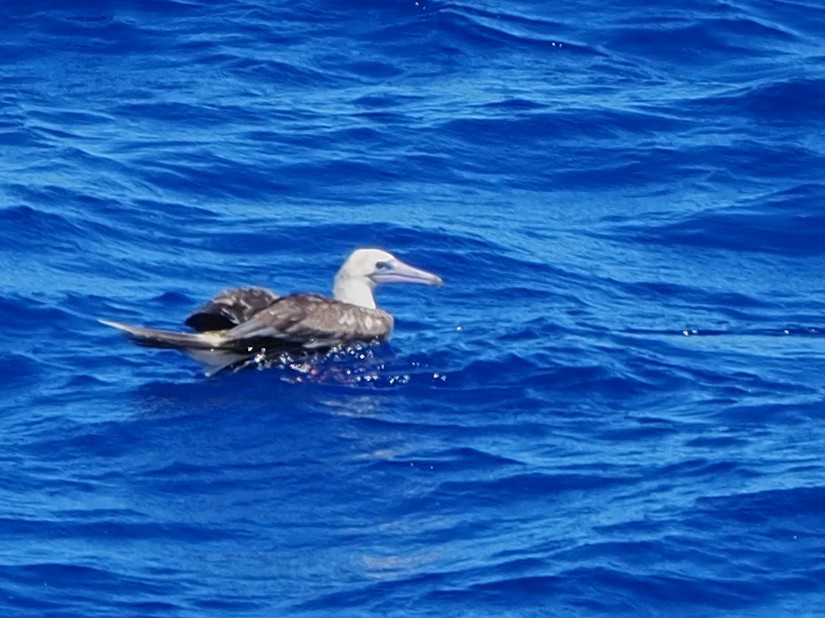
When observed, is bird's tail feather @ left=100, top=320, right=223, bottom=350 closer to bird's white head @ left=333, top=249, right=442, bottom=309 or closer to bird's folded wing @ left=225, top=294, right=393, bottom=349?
bird's folded wing @ left=225, top=294, right=393, bottom=349

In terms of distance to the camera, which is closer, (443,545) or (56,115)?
(443,545)

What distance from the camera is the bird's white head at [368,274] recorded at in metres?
15.6

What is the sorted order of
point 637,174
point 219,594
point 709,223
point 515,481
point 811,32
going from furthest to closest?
point 811,32 → point 637,174 → point 709,223 → point 515,481 → point 219,594

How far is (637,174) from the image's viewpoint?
19.0 meters

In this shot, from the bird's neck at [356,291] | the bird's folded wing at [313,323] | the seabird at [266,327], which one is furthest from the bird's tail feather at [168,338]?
the bird's neck at [356,291]

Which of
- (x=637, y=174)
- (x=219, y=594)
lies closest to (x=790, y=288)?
(x=637, y=174)

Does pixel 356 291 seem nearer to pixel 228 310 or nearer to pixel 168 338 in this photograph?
pixel 228 310

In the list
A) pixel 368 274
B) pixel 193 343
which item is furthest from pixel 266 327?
pixel 368 274

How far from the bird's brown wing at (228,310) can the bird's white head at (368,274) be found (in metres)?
0.88

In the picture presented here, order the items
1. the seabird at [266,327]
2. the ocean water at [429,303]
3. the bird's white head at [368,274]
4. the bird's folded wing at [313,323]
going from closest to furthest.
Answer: the ocean water at [429,303]
the seabird at [266,327]
the bird's folded wing at [313,323]
the bird's white head at [368,274]

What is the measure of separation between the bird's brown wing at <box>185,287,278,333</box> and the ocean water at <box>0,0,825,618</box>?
0.36 m

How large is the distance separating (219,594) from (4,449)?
2397 millimetres

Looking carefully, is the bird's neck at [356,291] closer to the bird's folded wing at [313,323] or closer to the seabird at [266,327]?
the seabird at [266,327]

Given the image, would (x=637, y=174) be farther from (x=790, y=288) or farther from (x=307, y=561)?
(x=307, y=561)
